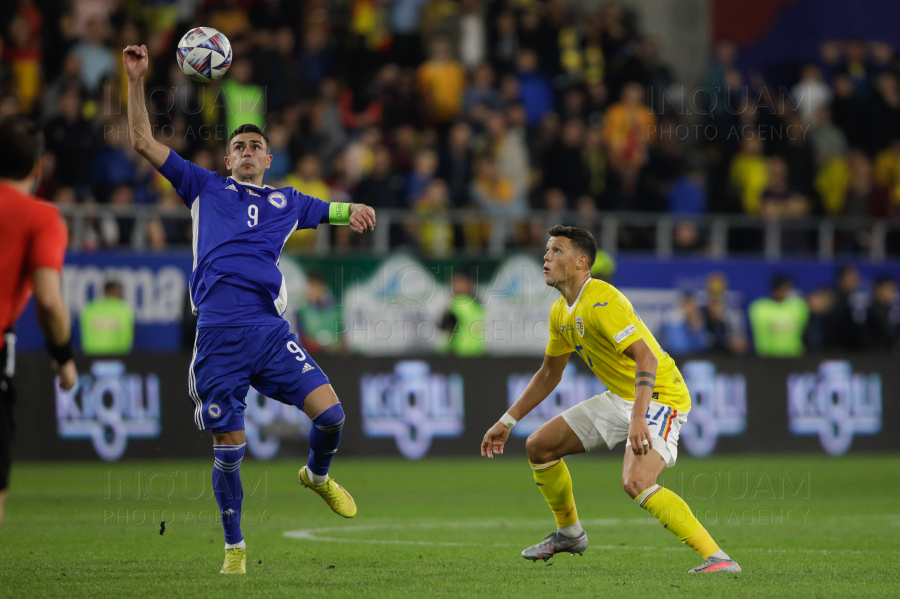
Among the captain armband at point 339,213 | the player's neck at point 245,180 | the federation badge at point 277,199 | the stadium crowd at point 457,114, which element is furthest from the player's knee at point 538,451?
the stadium crowd at point 457,114

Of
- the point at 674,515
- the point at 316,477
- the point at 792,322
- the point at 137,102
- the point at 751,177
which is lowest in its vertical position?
the point at 674,515

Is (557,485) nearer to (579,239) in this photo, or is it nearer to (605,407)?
(605,407)

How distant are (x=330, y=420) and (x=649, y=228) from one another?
12483mm

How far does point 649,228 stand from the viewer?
61.5ft

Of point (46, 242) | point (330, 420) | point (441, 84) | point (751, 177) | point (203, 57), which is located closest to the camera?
point (46, 242)

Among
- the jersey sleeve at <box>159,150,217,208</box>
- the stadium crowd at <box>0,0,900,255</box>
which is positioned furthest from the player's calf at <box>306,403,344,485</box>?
the stadium crowd at <box>0,0,900,255</box>

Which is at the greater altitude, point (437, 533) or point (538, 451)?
point (538, 451)

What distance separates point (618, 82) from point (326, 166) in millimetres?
6032

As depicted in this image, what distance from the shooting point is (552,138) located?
18172 millimetres

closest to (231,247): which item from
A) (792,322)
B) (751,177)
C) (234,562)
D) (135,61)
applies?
(135,61)

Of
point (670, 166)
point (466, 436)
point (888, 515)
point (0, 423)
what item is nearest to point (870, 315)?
point (670, 166)

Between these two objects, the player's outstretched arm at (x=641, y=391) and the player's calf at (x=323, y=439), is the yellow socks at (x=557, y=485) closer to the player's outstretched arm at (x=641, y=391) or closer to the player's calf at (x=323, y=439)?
the player's outstretched arm at (x=641, y=391)

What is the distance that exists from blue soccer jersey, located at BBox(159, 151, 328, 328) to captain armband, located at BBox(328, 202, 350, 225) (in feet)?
1.11

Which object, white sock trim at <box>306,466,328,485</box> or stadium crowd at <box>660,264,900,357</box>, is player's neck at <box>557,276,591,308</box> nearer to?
white sock trim at <box>306,466,328,485</box>
